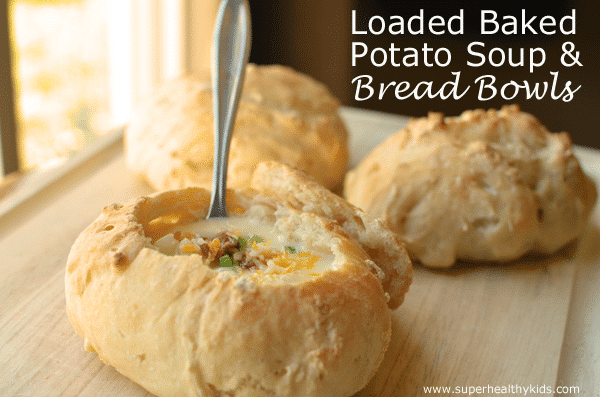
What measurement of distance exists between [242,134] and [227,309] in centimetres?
109

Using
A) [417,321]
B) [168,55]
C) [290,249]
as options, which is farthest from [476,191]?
[168,55]

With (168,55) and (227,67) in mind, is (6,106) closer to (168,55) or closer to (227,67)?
(168,55)

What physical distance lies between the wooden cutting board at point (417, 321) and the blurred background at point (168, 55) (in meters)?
1.54

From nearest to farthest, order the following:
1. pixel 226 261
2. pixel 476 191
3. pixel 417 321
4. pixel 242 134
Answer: pixel 226 261, pixel 417 321, pixel 476 191, pixel 242 134

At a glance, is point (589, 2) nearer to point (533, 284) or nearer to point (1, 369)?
point (533, 284)

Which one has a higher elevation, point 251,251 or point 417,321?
point 251,251

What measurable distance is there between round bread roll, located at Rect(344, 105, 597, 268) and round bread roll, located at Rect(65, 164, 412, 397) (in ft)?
1.82

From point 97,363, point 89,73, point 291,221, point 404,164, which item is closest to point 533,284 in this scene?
point 404,164

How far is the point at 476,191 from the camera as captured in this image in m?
2.01

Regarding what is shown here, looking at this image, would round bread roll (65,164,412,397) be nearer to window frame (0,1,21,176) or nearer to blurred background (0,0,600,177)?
window frame (0,1,21,176)

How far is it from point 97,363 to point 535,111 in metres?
3.57

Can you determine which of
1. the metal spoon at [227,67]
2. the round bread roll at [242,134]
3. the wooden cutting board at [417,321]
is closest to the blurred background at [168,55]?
the round bread roll at [242,134]

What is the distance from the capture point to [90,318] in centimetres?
135

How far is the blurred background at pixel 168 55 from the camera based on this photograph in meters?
3.79
